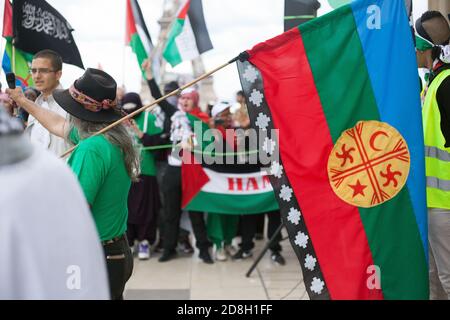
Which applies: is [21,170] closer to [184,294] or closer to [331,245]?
[331,245]

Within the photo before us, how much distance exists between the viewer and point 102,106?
137 inches

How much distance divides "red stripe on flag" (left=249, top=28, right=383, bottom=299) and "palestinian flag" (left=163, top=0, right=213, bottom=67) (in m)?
4.50

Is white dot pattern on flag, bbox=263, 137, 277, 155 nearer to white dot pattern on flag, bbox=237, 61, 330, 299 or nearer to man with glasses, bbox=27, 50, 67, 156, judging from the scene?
white dot pattern on flag, bbox=237, 61, 330, 299

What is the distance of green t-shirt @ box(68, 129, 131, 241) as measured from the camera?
317cm

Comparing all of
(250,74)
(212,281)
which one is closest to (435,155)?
(250,74)

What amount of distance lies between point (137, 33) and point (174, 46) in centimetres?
50

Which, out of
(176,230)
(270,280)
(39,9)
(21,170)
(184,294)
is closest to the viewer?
(21,170)

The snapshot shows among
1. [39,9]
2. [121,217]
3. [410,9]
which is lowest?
[121,217]

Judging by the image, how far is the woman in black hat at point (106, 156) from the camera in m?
3.28

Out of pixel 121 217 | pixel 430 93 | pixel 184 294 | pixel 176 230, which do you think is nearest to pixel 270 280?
pixel 184 294

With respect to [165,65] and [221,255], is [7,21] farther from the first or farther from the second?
[221,255]

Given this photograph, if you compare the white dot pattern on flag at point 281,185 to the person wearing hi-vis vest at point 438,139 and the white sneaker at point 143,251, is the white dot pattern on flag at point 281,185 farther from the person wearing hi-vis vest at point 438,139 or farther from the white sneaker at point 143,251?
the white sneaker at point 143,251

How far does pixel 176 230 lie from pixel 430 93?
15.5ft

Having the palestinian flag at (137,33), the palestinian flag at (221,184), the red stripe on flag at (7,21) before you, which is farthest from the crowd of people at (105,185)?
the red stripe on flag at (7,21)
